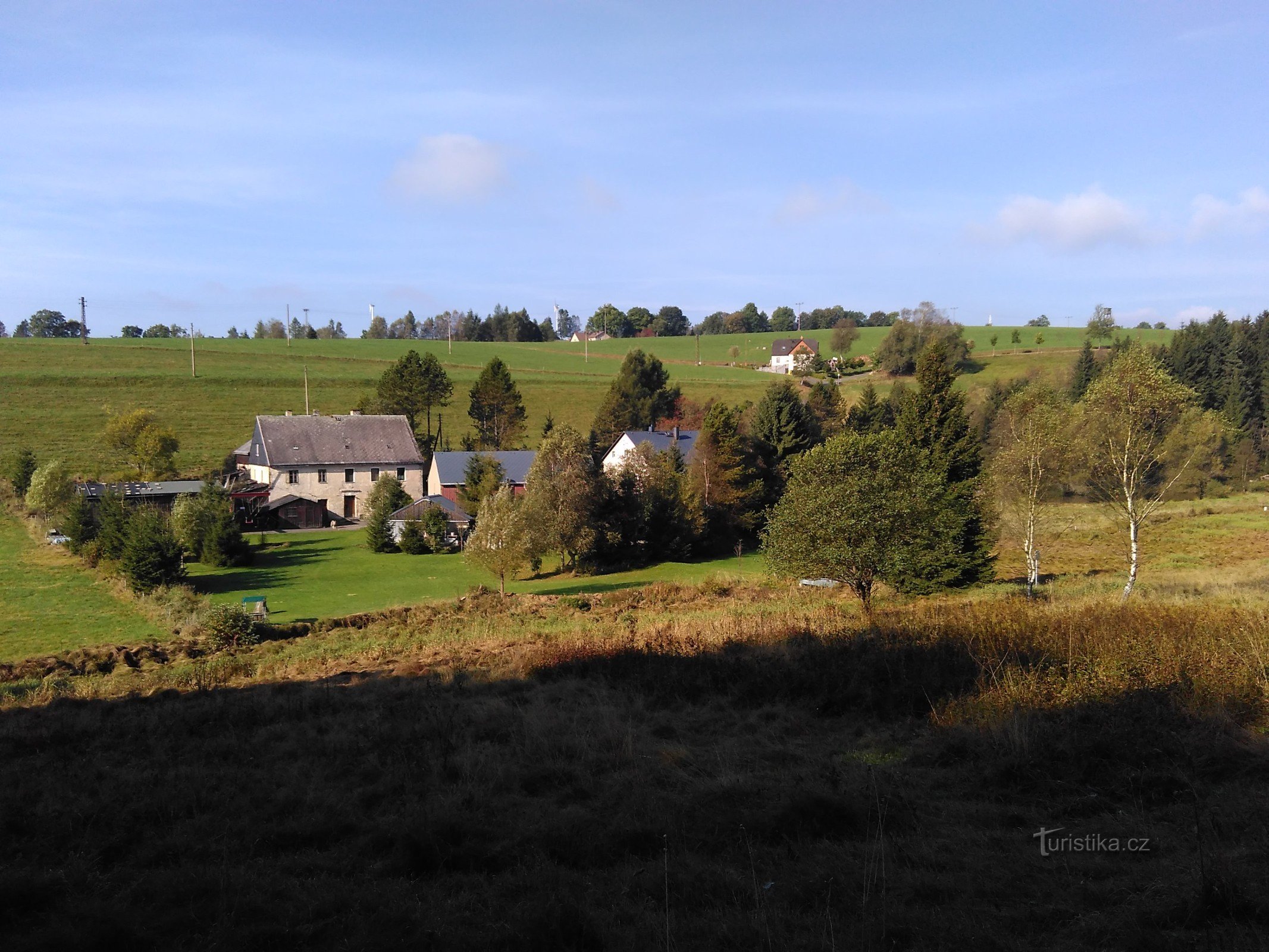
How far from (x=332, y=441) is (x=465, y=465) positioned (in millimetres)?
10639

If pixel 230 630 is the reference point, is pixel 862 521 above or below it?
above

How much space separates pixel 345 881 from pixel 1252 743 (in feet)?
25.0

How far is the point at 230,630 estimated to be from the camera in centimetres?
2336

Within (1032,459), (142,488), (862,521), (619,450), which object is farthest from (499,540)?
(142,488)

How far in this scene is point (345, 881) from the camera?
17.7ft

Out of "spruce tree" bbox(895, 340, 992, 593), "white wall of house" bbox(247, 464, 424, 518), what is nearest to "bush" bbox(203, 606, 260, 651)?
"spruce tree" bbox(895, 340, 992, 593)

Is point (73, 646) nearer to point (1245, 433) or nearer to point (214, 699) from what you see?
point (214, 699)

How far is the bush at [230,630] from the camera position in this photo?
75.3 ft

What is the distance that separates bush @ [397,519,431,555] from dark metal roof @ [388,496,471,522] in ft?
2.12

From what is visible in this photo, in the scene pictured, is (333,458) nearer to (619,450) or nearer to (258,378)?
(619,450)

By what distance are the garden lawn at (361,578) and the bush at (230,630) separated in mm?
2493

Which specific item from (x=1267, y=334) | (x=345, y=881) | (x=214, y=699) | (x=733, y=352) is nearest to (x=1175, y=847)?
(x=345, y=881)

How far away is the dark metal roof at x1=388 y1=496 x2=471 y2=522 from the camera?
151ft

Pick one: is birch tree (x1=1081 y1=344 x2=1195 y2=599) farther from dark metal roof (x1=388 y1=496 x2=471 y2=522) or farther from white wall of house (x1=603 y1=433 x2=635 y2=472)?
dark metal roof (x1=388 y1=496 x2=471 y2=522)
